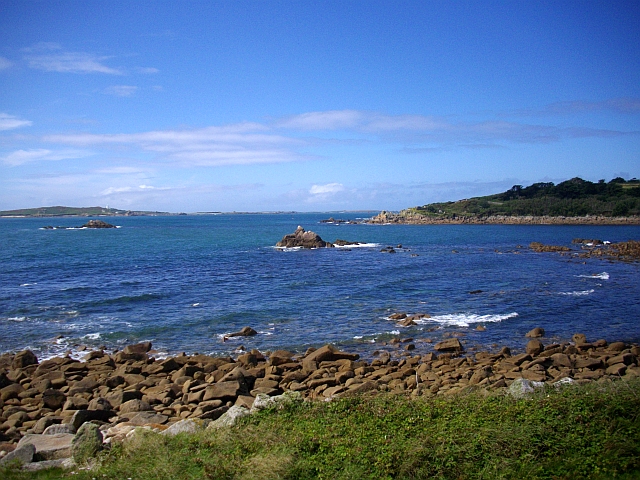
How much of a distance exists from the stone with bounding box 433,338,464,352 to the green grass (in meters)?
11.1

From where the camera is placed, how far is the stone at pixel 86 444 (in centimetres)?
1106

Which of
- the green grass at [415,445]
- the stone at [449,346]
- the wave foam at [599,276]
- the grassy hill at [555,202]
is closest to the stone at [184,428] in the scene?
the green grass at [415,445]

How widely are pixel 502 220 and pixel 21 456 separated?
497ft

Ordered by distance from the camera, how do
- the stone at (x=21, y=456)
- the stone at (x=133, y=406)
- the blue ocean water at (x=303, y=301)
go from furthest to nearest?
1. the blue ocean water at (x=303, y=301)
2. the stone at (x=133, y=406)
3. the stone at (x=21, y=456)

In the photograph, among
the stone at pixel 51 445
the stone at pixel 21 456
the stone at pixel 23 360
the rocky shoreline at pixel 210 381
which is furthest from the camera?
the stone at pixel 23 360

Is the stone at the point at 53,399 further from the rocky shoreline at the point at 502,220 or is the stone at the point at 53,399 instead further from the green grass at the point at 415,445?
the rocky shoreline at the point at 502,220

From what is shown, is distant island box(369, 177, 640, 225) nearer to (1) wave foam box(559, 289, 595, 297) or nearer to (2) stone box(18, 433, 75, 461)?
(1) wave foam box(559, 289, 595, 297)

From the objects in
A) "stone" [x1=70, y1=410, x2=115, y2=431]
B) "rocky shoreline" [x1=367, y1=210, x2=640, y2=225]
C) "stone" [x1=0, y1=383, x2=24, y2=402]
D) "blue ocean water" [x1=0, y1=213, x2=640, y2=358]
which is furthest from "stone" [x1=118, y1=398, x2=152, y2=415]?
"rocky shoreline" [x1=367, y1=210, x2=640, y2=225]

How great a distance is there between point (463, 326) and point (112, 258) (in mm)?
49524

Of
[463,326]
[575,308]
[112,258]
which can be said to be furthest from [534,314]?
[112,258]

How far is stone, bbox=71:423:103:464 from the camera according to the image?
36.3 ft

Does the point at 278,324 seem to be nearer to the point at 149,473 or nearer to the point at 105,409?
the point at 105,409

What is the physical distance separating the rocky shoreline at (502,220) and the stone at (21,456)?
145191mm

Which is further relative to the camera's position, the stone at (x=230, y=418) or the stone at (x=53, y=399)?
the stone at (x=53, y=399)
